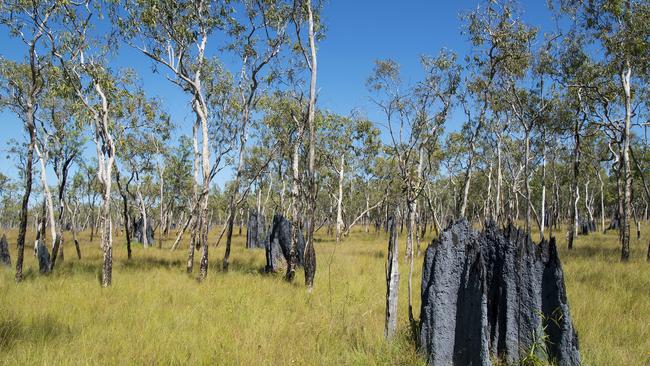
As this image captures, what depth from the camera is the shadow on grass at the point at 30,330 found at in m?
6.06

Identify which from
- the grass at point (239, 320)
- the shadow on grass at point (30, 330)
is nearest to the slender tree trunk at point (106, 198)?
the grass at point (239, 320)

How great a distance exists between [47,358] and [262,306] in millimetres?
4069

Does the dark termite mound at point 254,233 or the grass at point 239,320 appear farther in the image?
the dark termite mound at point 254,233

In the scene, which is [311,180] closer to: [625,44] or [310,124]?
[310,124]

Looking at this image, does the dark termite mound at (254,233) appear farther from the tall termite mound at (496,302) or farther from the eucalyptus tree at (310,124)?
the tall termite mound at (496,302)

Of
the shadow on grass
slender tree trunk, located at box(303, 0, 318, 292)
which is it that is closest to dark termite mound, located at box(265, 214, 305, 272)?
slender tree trunk, located at box(303, 0, 318, 292)

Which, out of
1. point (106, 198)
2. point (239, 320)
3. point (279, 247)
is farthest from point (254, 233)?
point (239, 320)

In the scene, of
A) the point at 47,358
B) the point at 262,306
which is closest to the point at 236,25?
the point at 262,306

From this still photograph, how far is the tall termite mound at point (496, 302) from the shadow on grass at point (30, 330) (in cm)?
563

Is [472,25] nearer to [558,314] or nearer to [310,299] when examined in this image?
[310,299]

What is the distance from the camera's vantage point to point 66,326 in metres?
6.90

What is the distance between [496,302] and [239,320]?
175 inches

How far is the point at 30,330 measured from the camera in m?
6.52

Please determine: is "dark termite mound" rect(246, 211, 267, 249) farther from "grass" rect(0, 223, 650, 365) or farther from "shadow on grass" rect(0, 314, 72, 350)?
"shadow on grass" rect(0, 314, 72, 350)
